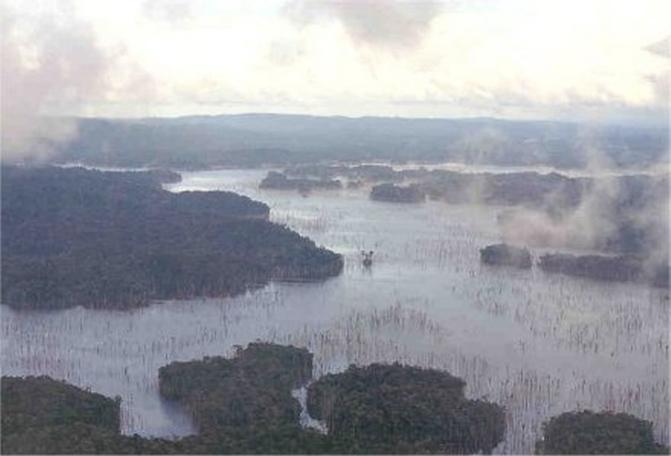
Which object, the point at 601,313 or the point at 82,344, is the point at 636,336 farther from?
the point at 82,344

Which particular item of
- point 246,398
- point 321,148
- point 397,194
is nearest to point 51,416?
point 246,398

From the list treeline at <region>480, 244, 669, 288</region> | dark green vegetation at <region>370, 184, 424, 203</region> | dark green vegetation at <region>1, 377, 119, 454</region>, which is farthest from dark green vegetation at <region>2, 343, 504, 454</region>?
dark green vegetation at <region>370, 184, 424, 203</region>

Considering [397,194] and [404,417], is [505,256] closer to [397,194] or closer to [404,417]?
[404,417]

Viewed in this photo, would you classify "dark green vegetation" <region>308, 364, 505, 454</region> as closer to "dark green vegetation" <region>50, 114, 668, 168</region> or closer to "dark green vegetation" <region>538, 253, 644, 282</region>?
"dark green vegetation" <region>538, 253, 644, 282</region>

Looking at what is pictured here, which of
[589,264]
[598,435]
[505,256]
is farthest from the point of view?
[505,256]

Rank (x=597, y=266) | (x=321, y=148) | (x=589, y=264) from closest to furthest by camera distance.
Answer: (x=597, y=266) < (x=589, y=264) < (x=321, y=148)

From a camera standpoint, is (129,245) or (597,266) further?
(129,245)
